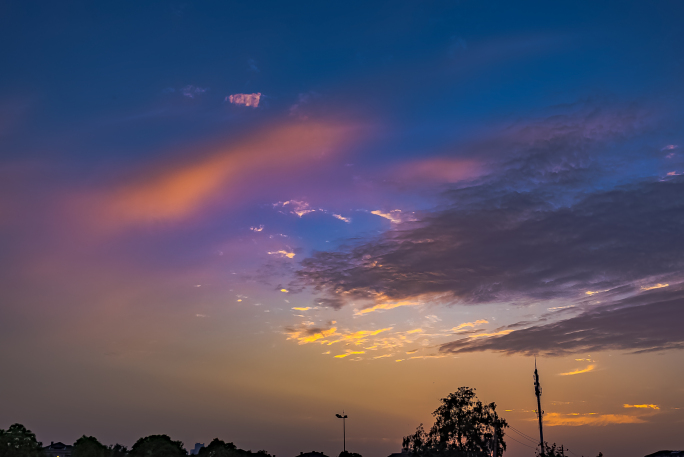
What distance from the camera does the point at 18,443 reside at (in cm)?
6175

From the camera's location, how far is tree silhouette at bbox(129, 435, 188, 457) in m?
67.7

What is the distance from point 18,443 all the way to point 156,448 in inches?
571

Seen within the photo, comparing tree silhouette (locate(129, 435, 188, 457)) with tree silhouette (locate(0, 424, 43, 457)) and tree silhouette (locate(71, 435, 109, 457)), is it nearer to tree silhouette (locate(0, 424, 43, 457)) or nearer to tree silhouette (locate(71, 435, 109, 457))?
tree silhouette (locate(71, 435, 109, 457))

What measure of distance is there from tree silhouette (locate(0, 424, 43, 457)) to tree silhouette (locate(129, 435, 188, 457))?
33.6ft

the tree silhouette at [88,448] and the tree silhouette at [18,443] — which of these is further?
the tree silhouette at [88,448]

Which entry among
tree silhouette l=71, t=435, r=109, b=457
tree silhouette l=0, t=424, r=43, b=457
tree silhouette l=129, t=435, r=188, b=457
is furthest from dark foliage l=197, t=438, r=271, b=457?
tree silhouette l=0, t=424, r=43, b=457

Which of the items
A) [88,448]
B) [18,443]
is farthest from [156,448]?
[18,443]

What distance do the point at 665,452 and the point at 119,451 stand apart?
72297mm

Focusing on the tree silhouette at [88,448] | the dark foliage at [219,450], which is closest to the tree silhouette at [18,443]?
the tree silhouette at [88,448]

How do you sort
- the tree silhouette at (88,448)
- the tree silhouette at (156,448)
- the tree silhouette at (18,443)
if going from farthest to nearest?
the tree silhouette at (156,448), the tree silhouette at (88,448), the tree silhouette at (18,443)

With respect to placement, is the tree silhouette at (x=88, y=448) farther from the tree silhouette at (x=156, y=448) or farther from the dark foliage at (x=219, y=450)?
the dark foliage at (x=219, y=450)

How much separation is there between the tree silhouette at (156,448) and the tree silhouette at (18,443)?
33.6 ft

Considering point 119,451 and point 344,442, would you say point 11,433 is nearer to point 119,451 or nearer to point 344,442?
point 119,451

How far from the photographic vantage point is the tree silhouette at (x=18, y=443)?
2363 inches
